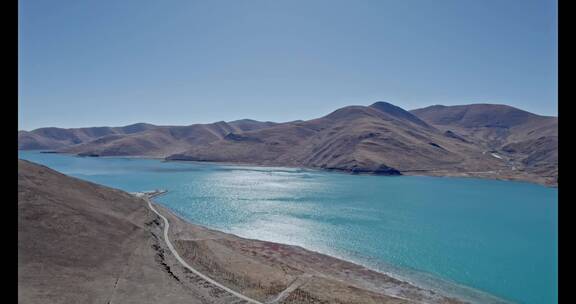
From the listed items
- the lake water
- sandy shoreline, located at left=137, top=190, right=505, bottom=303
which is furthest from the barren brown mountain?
the lake water

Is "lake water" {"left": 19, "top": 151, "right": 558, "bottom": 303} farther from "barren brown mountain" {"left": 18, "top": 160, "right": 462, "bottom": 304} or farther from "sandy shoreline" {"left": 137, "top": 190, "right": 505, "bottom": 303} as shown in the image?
"barren brown mountain" {"left": 18, "top": 160, "right": 462, "bottom": 304}

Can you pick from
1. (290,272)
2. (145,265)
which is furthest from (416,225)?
(145,265)

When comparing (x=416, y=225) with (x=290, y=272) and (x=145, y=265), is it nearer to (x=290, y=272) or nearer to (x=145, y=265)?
(x=290, y=272)

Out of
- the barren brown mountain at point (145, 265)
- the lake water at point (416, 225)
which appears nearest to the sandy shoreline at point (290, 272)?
the barren brown mountain at point (145, 265)

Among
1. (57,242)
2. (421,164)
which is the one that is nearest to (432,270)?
(57,242)

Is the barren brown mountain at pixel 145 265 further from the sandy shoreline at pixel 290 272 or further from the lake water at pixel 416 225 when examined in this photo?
the lake water at pixel 416 225
